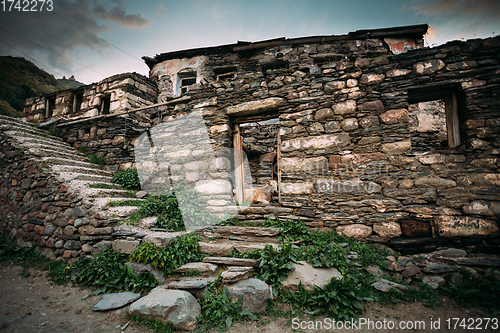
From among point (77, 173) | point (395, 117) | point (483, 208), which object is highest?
point (395, 117)

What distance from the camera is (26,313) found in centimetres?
258

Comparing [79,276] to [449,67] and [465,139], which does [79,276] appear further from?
[449,67]

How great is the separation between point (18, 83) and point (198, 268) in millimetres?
20531

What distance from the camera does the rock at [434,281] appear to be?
2.72 metres

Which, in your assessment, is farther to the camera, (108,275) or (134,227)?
(134,227)

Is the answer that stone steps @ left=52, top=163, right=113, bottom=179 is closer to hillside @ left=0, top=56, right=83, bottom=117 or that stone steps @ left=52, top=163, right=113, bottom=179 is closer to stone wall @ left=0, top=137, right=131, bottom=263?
stone wall @ left=0, top=137, right=131, bottom=263

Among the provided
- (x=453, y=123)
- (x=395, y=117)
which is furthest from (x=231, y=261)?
(x=453, y=123)

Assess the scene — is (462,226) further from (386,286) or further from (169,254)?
(169,254)

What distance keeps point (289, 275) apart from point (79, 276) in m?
3.33

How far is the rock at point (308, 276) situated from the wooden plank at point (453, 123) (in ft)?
10.1

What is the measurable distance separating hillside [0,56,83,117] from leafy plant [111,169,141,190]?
10.7 metres

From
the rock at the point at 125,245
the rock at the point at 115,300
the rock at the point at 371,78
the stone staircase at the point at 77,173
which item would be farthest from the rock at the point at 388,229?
the stone staircase at the point at 77,173

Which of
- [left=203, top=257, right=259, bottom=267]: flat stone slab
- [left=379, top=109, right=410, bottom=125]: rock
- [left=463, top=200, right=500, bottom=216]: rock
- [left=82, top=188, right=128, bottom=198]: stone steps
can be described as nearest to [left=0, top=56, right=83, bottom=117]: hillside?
[left=82, top=188, right=128, bottom=198]: stone steps

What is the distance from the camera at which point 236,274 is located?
2.70 m
